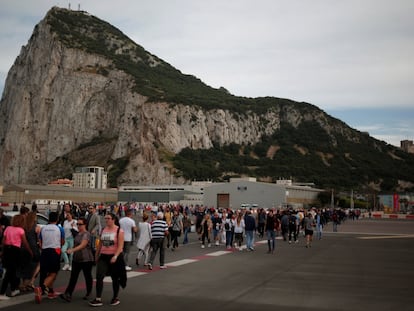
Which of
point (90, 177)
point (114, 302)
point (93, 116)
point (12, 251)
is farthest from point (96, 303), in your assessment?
point (93, 116)

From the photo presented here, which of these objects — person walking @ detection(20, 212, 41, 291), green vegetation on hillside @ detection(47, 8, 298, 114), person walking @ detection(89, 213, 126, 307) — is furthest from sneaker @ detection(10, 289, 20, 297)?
green vegetation on hillside @ detection(47, 8, 298, 114)

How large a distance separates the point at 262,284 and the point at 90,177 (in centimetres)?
10018

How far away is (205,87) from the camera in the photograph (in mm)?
173625

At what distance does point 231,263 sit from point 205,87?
161 metres

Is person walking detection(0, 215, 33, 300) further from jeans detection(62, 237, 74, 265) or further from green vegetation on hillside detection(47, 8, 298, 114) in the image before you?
green vegetation on hillside detection(47, 8, 298, 114)

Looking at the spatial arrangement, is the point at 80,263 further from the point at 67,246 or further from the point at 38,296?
the point at 67,246

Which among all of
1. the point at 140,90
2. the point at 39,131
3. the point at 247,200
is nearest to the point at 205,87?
the point at 140,90

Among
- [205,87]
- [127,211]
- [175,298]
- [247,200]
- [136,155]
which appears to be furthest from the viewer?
[205,87]

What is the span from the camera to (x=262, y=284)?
1121 cm

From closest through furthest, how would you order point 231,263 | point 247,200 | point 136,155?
point 231,263
point 247,200
point 136,155

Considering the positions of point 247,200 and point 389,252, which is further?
point 247,200

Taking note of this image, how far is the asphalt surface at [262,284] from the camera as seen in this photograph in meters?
8.84

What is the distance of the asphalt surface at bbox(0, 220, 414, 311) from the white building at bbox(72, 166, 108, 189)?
88976 mm

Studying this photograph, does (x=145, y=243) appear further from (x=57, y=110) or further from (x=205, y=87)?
(x=205, y=87)
